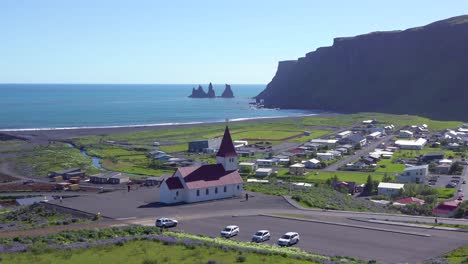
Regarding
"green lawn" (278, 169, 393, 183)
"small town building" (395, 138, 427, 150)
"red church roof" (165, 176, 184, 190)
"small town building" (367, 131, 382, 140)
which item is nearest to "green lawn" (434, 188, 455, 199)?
"green lawn" (278, 169, 393, 183)

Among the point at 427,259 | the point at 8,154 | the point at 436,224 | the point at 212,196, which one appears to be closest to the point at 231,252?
the point at 427,259

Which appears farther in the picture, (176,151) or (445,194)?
(176,151)

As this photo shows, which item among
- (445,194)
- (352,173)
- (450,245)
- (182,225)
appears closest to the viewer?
(450,245)

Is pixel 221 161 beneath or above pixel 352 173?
above

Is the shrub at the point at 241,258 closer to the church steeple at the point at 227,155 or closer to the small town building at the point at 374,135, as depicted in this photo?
the church steeple at the point at 227,155

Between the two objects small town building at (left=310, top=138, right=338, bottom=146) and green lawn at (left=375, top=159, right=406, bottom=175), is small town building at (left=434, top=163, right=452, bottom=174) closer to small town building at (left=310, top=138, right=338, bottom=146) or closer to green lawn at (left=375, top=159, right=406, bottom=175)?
green lawn at (left=375, top=159, right=406, bottom=175)

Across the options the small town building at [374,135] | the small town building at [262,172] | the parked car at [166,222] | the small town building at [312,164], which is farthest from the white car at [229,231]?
the small town building at [374,135]

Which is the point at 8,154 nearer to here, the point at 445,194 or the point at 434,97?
the point at 445,194
